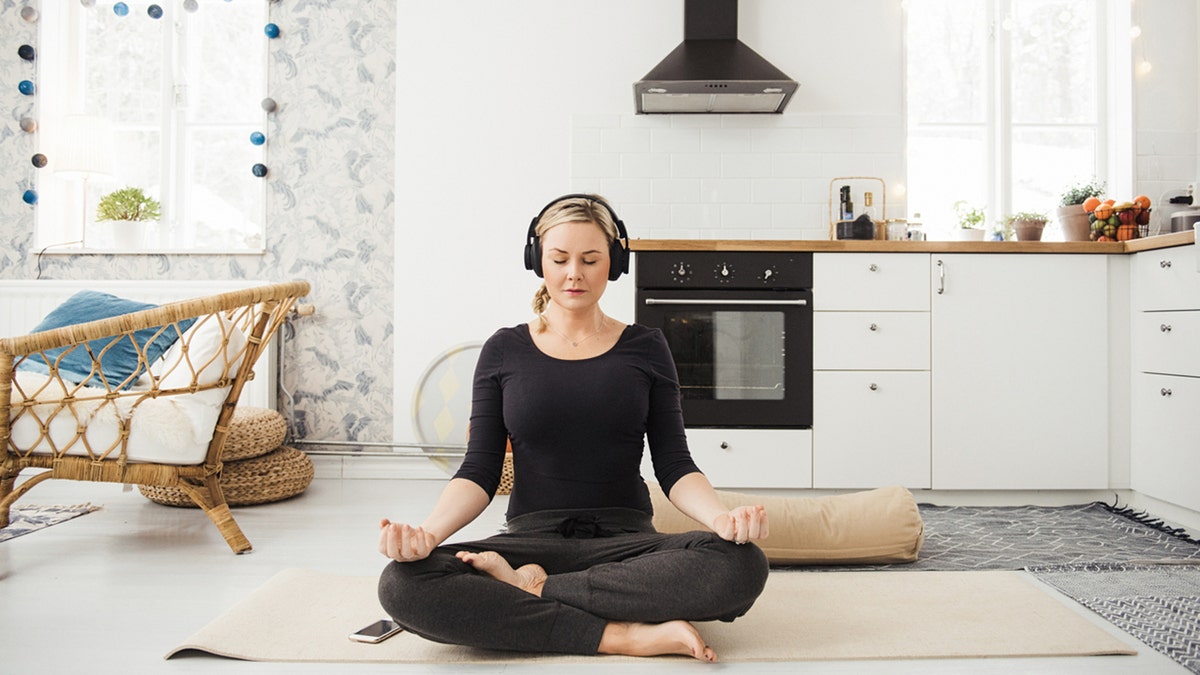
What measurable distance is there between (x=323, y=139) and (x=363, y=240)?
1.65ft

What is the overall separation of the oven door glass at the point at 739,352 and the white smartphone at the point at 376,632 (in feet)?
5.26

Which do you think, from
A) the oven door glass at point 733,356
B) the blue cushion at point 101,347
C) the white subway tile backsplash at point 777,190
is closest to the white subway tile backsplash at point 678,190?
the white subway tile backsplash at point 777,190

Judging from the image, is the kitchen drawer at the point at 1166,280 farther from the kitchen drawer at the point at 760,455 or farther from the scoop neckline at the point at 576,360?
the scoop neckline at the point at 576,360

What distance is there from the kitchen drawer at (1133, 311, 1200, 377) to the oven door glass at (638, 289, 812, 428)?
1.20 metres

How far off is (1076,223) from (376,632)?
10.4 ft

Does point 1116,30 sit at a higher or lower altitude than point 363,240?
higher

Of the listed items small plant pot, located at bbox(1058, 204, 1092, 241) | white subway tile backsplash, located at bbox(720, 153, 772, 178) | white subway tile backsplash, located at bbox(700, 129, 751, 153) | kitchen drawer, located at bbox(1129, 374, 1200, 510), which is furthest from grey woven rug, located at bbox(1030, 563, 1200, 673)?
white subway tile backsplash, located at bbox(700, 129, 751, 153)

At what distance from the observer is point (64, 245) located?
3.84 meters

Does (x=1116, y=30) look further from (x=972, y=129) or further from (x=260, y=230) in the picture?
(x=260, y=230)

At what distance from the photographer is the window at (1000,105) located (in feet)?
12.6

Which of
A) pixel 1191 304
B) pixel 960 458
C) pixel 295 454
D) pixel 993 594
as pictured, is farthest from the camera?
pixel 295 454

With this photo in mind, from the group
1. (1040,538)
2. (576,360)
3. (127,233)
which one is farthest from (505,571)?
(127,233)

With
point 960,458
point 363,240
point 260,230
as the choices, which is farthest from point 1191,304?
point 260,230

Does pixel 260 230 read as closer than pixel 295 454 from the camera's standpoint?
No
